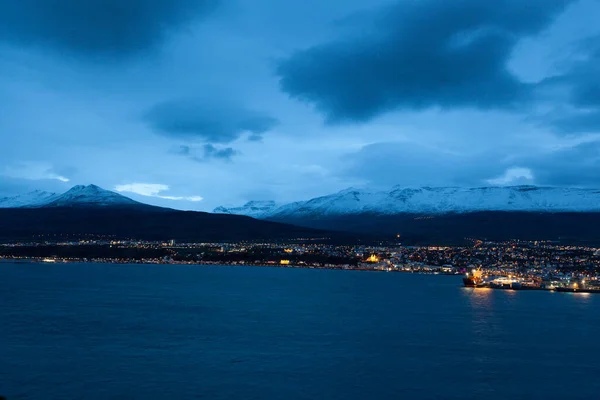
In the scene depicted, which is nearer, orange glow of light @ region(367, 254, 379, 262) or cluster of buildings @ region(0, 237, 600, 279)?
cluster of buildings @ region(0, 237, 600, 279)

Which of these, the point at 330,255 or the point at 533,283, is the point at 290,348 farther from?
the point at 330,255

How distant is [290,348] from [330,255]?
377 feet

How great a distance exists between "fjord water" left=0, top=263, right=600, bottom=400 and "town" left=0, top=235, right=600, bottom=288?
61924 millimetres

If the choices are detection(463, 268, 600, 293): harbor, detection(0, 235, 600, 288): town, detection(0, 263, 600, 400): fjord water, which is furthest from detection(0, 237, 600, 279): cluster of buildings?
detection(0, 263, 600, 400): fjord water

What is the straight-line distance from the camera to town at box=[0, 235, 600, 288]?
425ft

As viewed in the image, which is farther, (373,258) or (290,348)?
(373,258)

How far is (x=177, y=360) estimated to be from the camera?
34.2 m

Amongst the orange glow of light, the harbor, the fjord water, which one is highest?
the orange glow of light

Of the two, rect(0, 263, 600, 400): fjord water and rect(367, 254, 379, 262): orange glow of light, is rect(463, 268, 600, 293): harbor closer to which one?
rect(0, 263, 600, 400): fjord water

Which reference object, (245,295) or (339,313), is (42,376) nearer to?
(339,313)

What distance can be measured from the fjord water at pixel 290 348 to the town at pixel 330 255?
61.9 meters

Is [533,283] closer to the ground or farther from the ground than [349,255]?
closer to the ground

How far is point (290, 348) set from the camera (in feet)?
124

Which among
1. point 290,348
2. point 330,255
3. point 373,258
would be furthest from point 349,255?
point 290,348
